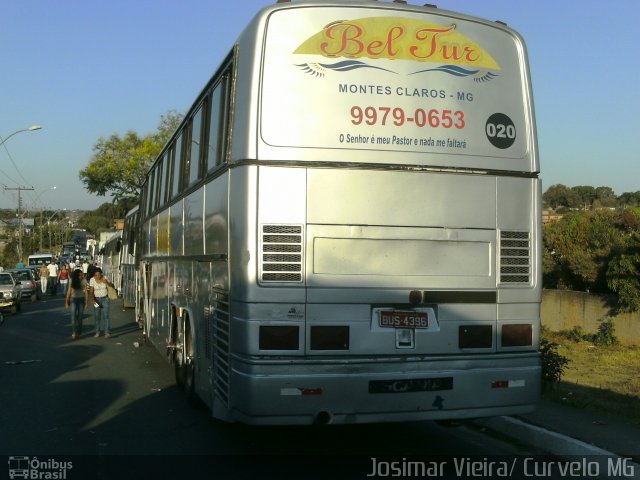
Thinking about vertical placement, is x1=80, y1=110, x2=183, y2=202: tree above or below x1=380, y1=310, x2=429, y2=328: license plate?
above

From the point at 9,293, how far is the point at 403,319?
23.6 metres

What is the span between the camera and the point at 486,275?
21.4 feet

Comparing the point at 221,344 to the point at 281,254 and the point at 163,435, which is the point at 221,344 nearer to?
the point at 281,254

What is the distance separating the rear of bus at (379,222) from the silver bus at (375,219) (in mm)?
12

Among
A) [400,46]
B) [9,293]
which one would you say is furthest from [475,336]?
[9,293]

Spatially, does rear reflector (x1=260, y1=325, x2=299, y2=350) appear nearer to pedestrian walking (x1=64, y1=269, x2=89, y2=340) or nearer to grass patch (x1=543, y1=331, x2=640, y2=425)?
grass patch (x1=543, y1=331, x2=640, y2=425)

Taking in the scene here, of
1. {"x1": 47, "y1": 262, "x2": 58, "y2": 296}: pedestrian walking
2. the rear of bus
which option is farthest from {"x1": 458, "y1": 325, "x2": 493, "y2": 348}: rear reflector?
{"x1": 47, "y1": 262, "x2": 58, "y2": 296}: pedestrian walking

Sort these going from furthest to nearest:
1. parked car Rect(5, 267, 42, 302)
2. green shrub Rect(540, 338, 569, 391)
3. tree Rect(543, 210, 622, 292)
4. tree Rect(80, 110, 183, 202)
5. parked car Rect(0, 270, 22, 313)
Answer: tree Rect(80, 110, 183, 202)
parked car Rect(5, 267, 42, 302)
parked car Rect(0, 270, 22, 313)
tree Rect(543, 210, 622, 292)
green shrub Rect(540, 338, 569, 391)

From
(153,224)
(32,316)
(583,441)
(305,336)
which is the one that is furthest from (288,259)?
(32,316)

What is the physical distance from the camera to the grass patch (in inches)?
364

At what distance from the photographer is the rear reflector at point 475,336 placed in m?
6.44

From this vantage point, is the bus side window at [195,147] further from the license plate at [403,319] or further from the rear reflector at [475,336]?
the rear reflector at [475,336]

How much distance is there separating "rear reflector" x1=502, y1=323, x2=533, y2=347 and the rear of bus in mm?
13

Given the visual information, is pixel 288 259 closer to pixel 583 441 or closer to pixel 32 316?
pixel 583 441
